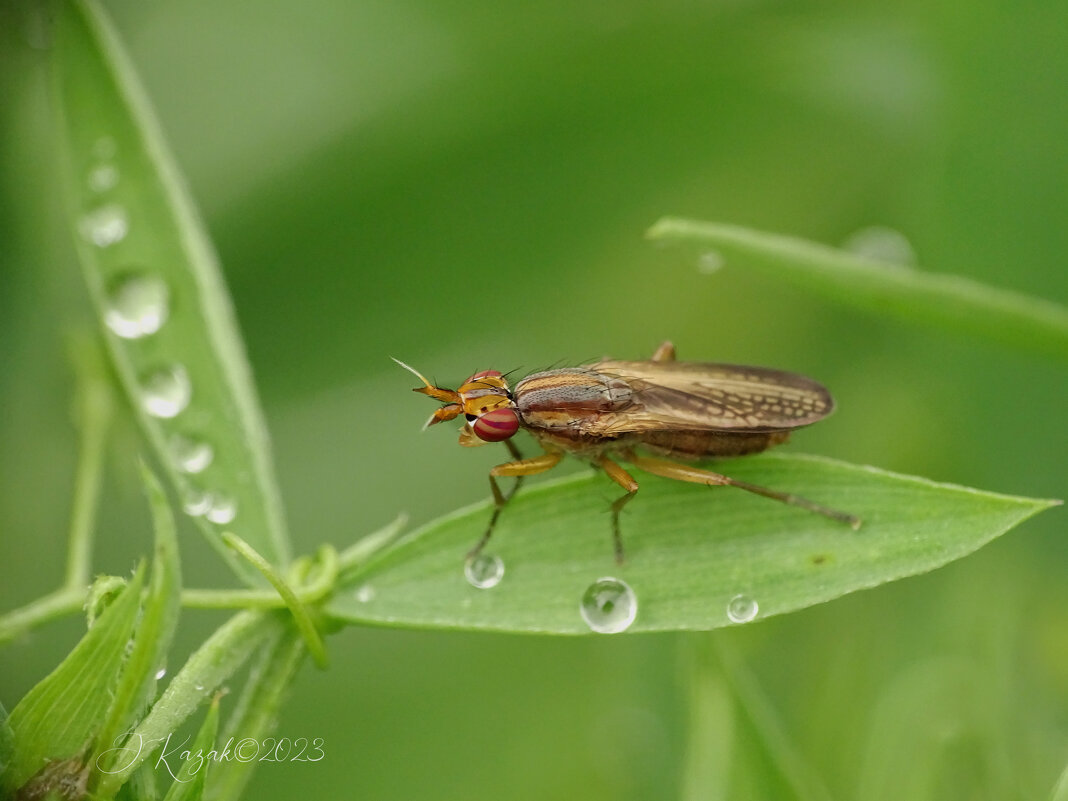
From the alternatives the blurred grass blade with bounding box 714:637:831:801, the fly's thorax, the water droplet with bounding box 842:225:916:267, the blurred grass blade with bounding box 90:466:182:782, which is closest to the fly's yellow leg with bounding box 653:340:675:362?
the fly's thorax

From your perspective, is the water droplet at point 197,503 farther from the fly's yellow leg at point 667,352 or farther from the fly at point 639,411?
the fly's yellow leg at point 667,352

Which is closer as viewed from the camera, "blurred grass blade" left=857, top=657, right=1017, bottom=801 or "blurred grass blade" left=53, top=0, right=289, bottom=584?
"blurred grass blade" left=53, top=0, right=289, bottom=584

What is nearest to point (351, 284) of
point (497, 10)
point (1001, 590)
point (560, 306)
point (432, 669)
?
point (560, 306)

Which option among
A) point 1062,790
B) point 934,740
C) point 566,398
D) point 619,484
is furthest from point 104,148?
point 934,740

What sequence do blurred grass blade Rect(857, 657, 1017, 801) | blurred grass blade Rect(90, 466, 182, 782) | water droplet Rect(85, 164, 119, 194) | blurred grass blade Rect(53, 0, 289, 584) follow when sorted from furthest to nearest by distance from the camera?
blurred grass blade Rect(857, 657, 1017, 801)
water droplet Rect(85, 164, 119, 194)
blurred grass blade Rect(53, 0, 289, 584)
blurred grass blade Rect(90, 466, 182, 782)

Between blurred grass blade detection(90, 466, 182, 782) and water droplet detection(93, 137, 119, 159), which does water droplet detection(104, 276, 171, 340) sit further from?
blurred grass blade detection(90, 466, 182, 782)

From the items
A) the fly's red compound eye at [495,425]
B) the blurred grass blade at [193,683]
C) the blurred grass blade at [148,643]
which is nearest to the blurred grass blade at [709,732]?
the fly's red compound eye at [495,425]
